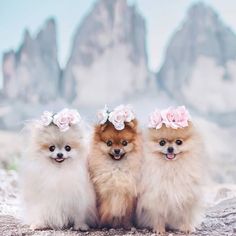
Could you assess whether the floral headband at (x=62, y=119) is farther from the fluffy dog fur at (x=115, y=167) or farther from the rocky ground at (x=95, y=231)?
the rocky ground at (x=95, y=231)

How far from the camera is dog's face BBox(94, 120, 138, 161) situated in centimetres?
262

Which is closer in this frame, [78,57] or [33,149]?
[33,149]

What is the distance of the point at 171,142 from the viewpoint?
2.62 meters

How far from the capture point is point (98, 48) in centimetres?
1045

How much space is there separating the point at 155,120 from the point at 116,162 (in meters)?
0.31

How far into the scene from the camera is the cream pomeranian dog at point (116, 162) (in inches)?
103

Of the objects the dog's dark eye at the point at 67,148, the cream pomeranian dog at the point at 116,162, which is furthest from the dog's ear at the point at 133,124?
the dog's dark eye at the point at 67,148

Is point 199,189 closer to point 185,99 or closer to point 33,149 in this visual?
point 33,149

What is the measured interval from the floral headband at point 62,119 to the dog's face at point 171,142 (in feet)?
1.44

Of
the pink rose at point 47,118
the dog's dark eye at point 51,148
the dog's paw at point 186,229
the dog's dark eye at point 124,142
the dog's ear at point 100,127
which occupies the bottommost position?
the dog's paw at point 186,229

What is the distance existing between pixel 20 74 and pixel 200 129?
319 inches

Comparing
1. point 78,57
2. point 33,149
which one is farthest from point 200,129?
point 78,57

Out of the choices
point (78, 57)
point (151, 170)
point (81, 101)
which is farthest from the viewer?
point (78, 57)

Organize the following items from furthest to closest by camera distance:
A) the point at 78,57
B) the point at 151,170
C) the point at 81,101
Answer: the point at 78,57 → the point at 81,101 → the point at 151,170
